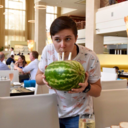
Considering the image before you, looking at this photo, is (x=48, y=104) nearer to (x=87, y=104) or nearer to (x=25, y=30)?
(x=87, y=104)

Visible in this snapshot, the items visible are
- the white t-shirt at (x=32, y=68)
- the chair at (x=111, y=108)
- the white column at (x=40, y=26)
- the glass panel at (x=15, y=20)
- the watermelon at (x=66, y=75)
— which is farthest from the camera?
the glass panel at (x=15, y=20)

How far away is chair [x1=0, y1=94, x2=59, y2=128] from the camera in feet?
4.50

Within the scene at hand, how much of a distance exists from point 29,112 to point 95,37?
9.40m

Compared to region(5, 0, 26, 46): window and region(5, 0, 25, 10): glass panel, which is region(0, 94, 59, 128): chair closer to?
region(5, 0, 26, 46): window

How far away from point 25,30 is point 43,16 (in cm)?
677

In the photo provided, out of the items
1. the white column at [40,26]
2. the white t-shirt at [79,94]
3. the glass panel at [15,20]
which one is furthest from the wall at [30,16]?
the white t-shirt at [79,94]

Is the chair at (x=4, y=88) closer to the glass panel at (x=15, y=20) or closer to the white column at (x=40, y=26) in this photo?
the white column at (x=40, y=26)

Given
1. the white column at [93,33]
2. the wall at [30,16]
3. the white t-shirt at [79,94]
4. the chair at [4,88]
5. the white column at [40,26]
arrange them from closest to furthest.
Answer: the white t-shirt at [79,94], the chair at [4,88], the white column at [93,33], the white column at [40,26], the wall at [30,16]

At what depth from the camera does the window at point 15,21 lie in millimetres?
20109

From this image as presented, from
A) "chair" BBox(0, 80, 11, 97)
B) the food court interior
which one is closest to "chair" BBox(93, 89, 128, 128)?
the food court interior

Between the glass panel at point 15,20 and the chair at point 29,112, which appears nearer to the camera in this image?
the chair at point 29,112

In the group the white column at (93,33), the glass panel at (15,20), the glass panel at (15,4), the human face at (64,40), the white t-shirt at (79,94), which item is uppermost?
the glass panel at (15,4)

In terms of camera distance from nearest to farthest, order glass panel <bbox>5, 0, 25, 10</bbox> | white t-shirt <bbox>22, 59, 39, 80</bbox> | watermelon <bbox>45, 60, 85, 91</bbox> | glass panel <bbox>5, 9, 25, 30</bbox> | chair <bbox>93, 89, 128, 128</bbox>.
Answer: watermelon <bbox>45, 60, 85, 91</bbox> → chair <bbox>93, 89, 128, 128</bbox> → white t-shirt <bbox>22, 59, 39, 80</bbox> → glass panel <bbox>5, 0, 25, 10</bbox> → glass panel <bbox>5, 9, 25, 30</bbox>

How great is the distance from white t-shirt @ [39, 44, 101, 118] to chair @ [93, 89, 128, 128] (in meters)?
0.24
